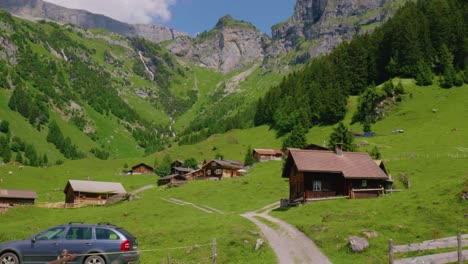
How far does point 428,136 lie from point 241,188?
51839 mm

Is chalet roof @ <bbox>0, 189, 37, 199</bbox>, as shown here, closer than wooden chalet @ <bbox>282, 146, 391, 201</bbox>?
No

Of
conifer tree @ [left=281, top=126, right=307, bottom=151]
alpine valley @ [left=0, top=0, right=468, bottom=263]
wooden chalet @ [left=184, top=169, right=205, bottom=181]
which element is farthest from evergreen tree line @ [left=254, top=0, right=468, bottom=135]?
wooden chalet @ [left=184, top=169, right=205, bottom=181]

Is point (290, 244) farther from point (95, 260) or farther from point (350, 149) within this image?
point (350, 149)

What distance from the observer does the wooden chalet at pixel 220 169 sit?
126 m

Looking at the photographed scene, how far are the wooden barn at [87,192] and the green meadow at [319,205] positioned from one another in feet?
35.9

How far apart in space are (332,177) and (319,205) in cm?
974

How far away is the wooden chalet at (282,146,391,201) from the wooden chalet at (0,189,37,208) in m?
68.7

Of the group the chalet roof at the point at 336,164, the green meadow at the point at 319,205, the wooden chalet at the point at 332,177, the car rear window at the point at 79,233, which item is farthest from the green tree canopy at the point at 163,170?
the car rear window at the point at 79,233

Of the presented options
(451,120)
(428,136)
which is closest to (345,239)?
(428,136)

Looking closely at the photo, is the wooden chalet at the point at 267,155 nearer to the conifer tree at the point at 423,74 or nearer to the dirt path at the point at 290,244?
the conifer tree at the point at 423,74

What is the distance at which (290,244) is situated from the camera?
37.2m

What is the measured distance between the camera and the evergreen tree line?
147250 millimetres

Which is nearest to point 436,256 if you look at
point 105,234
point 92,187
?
point 105,234

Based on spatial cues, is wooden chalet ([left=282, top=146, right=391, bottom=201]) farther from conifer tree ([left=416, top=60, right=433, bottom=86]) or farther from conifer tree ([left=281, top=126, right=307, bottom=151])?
conifer tree ([left=416, top=60, right=433, bottom=86])
